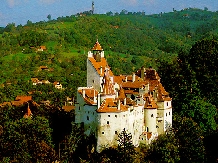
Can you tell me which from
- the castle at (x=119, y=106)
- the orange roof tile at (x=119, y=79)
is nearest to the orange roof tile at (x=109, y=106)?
the castle at (x=119, y=106)

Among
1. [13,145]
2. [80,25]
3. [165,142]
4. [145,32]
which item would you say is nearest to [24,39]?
[80,25]

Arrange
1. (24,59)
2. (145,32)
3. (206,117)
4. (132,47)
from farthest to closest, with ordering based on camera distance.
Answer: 1. (145,32)
2. (132,47)
3. (24,59)
4. (206,117)

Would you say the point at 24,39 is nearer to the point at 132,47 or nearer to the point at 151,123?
the point at 132,47

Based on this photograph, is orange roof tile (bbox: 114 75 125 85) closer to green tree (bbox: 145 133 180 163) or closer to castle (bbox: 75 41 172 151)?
castle (bbox: 75 41 172 151)

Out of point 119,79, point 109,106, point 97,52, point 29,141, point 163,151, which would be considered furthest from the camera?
point 29,141

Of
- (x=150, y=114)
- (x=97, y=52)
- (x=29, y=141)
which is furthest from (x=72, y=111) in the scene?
(x=150, y=114)

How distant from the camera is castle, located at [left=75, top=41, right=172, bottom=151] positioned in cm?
4988

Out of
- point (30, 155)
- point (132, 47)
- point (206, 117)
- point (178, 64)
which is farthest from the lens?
point (132, 47)

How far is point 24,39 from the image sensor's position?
133m

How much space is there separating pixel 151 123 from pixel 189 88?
1512 centimetres

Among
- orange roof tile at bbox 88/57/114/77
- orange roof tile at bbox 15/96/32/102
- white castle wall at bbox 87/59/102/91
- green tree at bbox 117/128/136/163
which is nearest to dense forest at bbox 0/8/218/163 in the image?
green tree at bbox 117/128/136/163

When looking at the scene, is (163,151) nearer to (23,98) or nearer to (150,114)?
(150,114)

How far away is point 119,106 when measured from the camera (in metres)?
49.4

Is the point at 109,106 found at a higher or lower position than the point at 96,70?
lower
